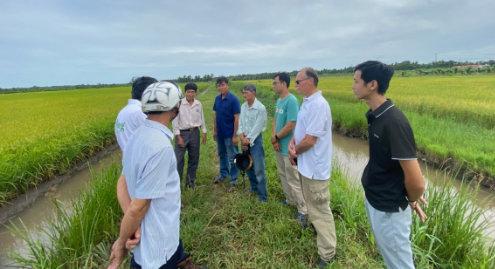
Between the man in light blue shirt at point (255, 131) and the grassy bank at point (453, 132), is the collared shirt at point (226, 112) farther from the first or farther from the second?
the grassy bank at point (453, 132)

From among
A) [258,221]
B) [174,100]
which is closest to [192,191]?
[258,221]

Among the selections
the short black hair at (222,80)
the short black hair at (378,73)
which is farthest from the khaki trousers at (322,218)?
the short black hair at (222,80)

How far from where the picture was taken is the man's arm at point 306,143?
10.6ft

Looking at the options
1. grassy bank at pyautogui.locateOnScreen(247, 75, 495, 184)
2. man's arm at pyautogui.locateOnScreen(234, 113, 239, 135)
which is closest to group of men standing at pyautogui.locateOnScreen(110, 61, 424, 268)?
man's arm at pyautogui.locateOnScreen(234, 113, 239, 135)

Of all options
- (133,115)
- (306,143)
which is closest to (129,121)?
(133,115)

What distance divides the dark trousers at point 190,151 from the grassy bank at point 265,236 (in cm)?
104

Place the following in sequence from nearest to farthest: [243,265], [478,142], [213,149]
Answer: [243,265]
[478,142]
[213,149]

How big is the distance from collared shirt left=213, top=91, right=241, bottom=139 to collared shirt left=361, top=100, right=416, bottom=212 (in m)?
3.36

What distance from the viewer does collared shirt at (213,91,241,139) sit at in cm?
548

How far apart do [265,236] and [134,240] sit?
2.06m

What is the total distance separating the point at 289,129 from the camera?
4.25 metres

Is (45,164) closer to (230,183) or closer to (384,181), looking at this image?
(230,183)

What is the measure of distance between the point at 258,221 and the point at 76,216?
206 centimetres

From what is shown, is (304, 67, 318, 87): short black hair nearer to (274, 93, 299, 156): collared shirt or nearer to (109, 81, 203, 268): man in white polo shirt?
(274, 93, 299, 156): collared shirt
